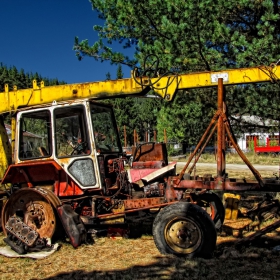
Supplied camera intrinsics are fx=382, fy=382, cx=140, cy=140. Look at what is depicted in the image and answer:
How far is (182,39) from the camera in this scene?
336 inches

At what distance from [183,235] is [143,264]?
28.7 inches

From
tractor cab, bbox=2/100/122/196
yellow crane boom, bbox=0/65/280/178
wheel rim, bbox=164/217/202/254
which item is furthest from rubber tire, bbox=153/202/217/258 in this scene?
yellow crane boom, bbox=0/65/280/178

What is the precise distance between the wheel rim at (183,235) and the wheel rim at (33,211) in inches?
78.8

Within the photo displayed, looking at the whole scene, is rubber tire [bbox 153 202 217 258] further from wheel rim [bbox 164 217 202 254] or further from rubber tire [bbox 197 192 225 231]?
rubber tire [bbox 197 192 225 231]

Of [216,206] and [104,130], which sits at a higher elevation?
[104,130]

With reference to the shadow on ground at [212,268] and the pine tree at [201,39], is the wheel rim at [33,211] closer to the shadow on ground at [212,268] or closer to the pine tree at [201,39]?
the shadow on ground at [212,268]

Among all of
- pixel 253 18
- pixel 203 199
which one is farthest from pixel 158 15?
pixel 203 199

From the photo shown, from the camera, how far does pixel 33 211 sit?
657cm

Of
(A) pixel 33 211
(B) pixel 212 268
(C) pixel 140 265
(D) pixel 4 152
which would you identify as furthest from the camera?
(D) pixel 4 152

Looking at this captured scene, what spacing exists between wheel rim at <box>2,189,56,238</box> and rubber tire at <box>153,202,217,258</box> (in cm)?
187

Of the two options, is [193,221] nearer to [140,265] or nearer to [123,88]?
[140,265]

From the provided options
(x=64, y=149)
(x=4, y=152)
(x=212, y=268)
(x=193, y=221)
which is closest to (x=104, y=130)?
(x=64, y=149)

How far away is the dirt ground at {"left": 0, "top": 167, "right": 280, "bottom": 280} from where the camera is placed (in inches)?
189

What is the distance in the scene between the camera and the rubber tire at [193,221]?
5.36m
